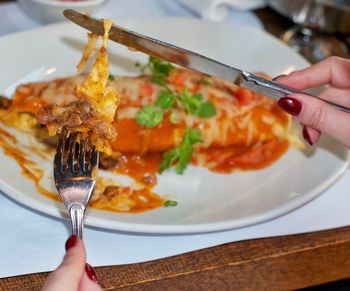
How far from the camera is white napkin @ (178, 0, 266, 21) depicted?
6.77 ft

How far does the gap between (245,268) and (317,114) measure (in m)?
0.36

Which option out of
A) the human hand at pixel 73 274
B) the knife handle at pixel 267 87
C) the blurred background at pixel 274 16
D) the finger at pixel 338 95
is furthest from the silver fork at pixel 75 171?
the blurred background at pixel 274 16

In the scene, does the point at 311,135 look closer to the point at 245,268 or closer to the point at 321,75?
the point at 321,75

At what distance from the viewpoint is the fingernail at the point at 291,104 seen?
1.29m

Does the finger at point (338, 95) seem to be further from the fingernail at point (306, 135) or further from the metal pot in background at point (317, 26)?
the metal pot in background at point (317, 26)

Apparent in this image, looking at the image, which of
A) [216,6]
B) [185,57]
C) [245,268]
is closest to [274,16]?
[216,6]

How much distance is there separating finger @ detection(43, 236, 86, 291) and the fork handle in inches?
3.5

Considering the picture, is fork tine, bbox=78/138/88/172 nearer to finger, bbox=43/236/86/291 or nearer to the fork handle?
the fork handle

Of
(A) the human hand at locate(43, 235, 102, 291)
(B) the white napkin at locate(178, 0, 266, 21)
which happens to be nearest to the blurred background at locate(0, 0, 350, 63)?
(B) the white napkin at locate(178, 0, 266, 21)

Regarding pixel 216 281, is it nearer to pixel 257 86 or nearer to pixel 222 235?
pixel 222 235

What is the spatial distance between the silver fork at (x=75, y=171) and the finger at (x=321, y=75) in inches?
20.8

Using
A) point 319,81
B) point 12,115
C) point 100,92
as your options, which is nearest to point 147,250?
point 100,92

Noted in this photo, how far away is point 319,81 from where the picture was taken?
1.51 meters

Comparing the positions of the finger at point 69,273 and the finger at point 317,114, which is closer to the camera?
the finger at point 69,273
